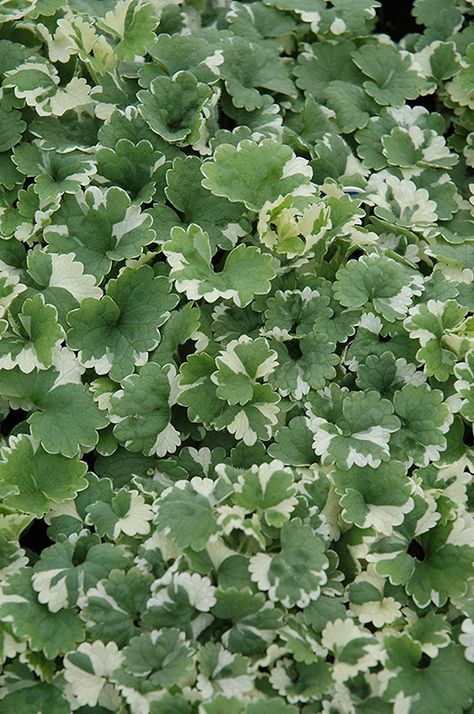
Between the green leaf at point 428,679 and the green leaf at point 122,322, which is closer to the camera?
the green leaf at point 428,679

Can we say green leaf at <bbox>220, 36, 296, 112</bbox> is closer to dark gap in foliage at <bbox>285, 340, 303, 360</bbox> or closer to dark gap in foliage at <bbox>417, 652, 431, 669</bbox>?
dark gap in foliage at <bbox>285, 340, 303, 360</bbox>

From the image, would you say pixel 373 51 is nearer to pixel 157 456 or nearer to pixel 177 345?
pixel 177 345

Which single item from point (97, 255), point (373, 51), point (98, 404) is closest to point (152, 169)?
point (97, 255)

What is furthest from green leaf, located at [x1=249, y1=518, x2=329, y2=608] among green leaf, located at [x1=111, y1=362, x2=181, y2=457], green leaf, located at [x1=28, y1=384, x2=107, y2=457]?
green leaf, located at [x1=28, y1=384, x2=107, y2=457]

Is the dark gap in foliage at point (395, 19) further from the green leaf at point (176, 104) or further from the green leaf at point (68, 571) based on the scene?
the green leaf at point (68, 571)

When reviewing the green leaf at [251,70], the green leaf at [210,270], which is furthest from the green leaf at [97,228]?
the green leaf at [251,70]

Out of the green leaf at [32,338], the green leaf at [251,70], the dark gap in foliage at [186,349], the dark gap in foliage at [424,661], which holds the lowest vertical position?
the dark gap in foliage at [424,661]

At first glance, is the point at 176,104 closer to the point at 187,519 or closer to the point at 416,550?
the point at 187,519

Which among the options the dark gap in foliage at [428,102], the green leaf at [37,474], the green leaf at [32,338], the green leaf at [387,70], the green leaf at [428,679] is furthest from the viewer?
the dark gap in foliage at [428,102]
